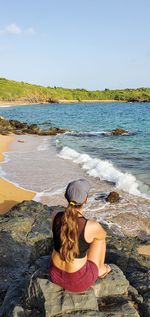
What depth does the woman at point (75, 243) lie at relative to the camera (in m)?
4.93

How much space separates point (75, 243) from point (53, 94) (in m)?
138

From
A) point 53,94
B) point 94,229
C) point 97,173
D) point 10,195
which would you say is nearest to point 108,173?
point 97,173

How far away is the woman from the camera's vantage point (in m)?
4.93

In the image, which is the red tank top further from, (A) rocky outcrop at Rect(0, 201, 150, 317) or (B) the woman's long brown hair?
(A) rocky outcrop at Rect(0, 201, 150, 317)

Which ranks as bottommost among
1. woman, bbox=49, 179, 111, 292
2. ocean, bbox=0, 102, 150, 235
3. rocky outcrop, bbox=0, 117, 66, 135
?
rocky outcrop, bbox=0, 117, 66, 135

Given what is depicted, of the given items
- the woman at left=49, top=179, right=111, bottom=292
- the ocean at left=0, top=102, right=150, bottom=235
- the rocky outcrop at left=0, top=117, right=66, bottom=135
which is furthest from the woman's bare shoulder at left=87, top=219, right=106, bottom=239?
the rocky outcrop at left=0, top=117, right=66, bottom=135

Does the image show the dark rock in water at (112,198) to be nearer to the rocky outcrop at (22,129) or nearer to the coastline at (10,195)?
the coastline at (10,195)

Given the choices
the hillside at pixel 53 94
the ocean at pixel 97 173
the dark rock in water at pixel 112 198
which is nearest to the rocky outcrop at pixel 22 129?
the ocean at pixel 97 173

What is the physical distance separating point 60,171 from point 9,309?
13281 mm

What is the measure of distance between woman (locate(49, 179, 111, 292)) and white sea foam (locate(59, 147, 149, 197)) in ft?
29.9

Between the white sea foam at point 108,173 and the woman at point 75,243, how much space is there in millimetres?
9126

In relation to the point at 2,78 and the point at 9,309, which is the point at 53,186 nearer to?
the point at 9,309

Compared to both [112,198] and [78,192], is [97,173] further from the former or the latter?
[78,192]

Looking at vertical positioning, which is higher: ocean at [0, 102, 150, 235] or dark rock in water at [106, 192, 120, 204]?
dark rock in water at [106, 192, 120, 204]
